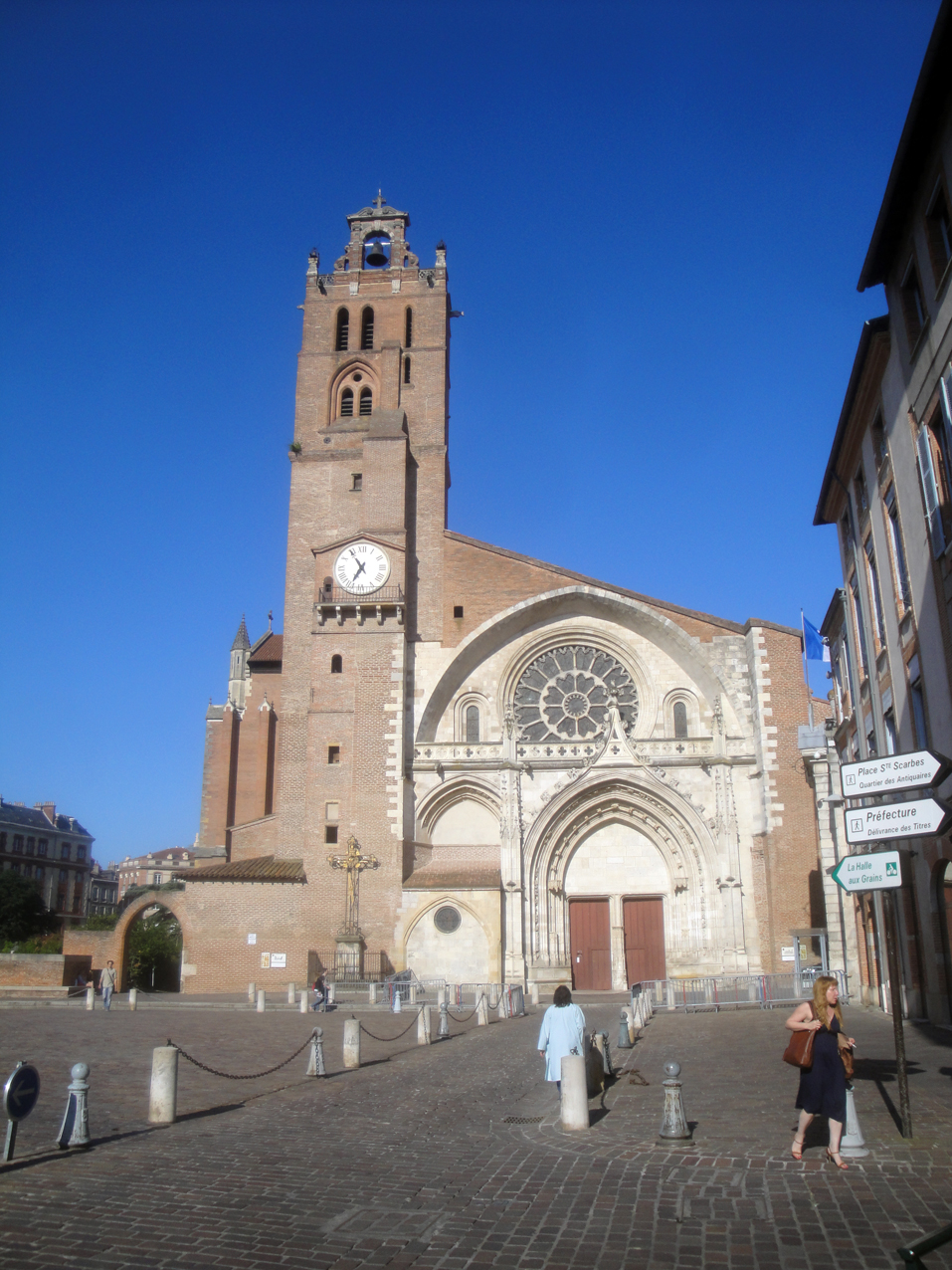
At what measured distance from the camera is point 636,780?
103 feet

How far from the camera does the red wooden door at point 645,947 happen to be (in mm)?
31766

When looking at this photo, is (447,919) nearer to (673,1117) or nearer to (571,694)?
(571,694)

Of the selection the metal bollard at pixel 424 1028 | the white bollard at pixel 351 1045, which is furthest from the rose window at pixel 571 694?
the white bollard at pixel 351 1045

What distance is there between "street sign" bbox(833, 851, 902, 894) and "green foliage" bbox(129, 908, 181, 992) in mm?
43287

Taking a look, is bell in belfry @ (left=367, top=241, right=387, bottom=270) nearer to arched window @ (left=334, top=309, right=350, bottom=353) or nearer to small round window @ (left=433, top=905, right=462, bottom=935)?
arched window @ (left=334, top=309, right=350, bottom=353)

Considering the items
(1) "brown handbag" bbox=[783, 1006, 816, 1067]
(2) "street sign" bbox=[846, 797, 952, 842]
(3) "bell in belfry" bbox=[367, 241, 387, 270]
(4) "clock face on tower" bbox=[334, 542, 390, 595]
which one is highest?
(3) "bell in belfry" bbox=[367, 241, 387, 270]

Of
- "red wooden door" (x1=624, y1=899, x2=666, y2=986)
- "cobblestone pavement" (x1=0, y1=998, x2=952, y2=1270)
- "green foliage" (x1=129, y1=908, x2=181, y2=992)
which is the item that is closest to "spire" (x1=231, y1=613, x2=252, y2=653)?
"green foliage" (x1=129, y1=908, x2=181, y2=992)

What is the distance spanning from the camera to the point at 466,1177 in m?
7.71

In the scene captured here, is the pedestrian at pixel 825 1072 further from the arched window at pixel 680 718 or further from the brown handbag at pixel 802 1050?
the arched window at pixel 680 718

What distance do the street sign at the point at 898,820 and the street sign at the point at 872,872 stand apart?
212mm

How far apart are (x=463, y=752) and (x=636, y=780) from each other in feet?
18.4

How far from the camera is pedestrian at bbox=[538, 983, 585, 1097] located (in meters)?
10.3

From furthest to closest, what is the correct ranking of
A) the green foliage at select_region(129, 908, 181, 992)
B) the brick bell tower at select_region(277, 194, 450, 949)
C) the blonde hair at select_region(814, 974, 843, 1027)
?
1. the green foliage at select_region(129, 908, 181, 992)
2. the brick bell tower at select_region(277, 194, 450, 949)
3. the blonde hair at select_region(814, 974, 843, 1027)

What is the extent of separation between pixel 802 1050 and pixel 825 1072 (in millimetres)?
→ 225
